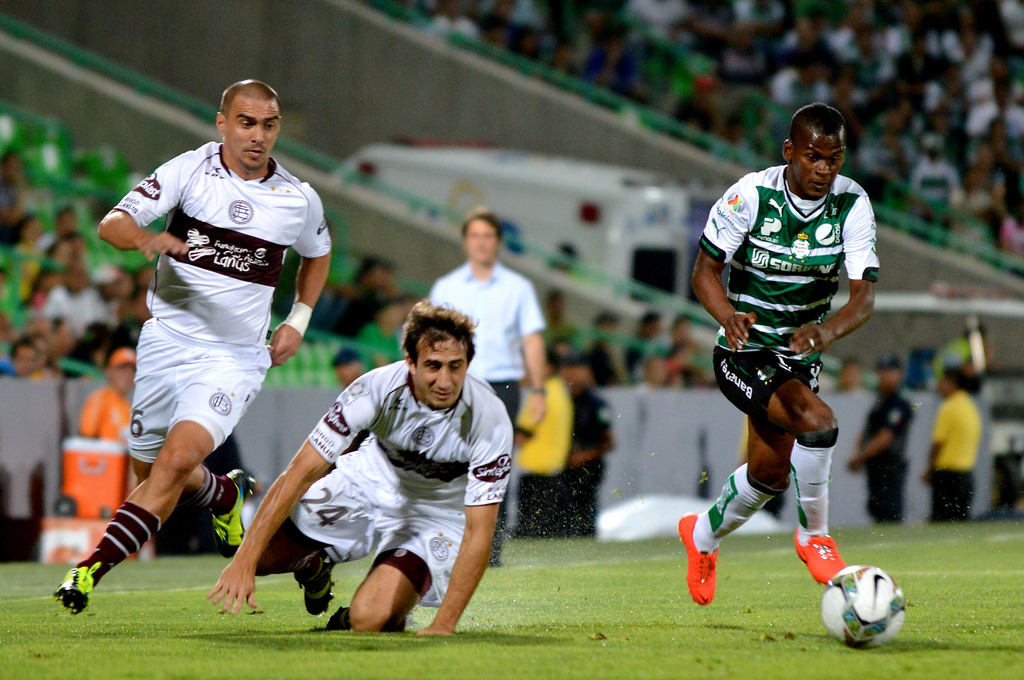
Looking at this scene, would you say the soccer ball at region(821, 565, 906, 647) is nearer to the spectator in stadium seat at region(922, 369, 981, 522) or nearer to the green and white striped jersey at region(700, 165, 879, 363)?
the green and white striped jersey at region(700, 165, 879, 363)

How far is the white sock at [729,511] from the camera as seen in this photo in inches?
290

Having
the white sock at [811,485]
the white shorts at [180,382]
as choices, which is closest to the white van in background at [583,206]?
the white sock at [811,485]

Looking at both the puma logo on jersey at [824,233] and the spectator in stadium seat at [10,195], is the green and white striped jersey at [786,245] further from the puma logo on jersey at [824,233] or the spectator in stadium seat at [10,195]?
the spectator in stadium seat at [10,195]

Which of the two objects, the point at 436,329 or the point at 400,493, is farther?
the point at 400,493

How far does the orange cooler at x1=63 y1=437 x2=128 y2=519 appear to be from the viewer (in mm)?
10812

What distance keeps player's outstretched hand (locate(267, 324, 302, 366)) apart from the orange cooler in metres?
3.75

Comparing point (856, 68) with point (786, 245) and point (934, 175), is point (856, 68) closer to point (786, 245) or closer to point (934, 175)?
point (934, 175)

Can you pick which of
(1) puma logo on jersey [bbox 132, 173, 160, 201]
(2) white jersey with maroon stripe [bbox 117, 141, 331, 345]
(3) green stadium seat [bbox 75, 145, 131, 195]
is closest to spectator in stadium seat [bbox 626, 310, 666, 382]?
(3) green stadium seat [bbox 75, 145, 131, 195]

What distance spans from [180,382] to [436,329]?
1.72 metres

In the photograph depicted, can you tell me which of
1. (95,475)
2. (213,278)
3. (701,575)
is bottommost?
(95,475)

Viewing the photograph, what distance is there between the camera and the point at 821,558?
23.4 feet

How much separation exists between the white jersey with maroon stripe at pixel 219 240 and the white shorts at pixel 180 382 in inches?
3.0

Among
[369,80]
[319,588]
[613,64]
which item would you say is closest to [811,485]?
[319,588]

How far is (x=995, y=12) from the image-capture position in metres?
23.5
